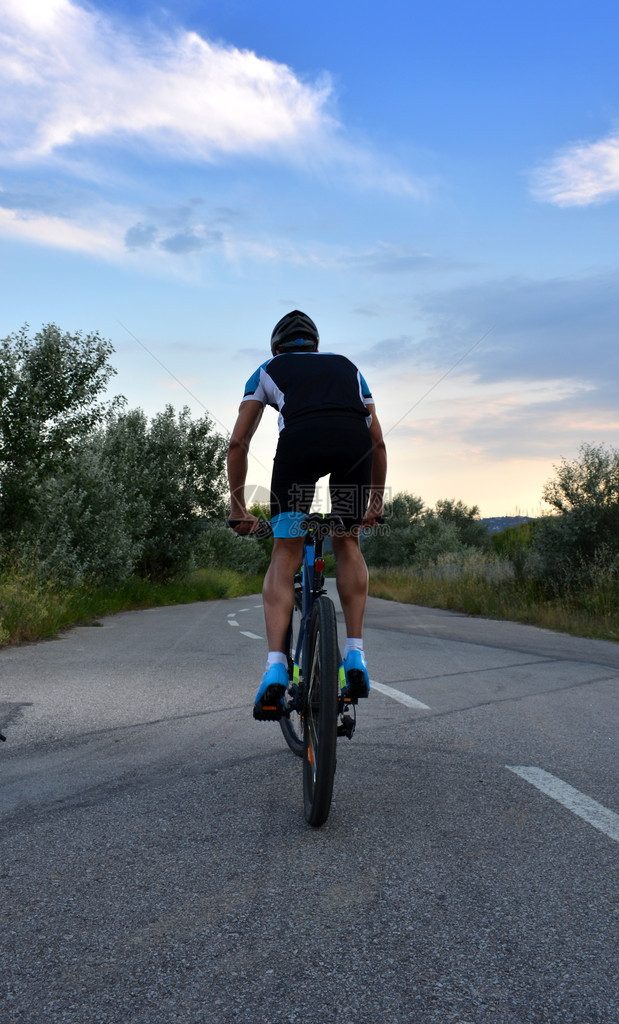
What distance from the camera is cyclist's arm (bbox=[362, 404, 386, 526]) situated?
377 centimetres

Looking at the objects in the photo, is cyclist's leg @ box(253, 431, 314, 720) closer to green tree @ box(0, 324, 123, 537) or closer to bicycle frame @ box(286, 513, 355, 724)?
bicycle frame @ box(286, 513, 355, 724)

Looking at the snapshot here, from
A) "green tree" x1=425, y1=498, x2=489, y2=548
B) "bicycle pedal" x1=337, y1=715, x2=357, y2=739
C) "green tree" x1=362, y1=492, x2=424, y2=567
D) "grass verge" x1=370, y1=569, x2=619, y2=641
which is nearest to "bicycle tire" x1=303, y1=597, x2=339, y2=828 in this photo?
"bicycle pedal" x1=337, y1=715, x2=357, y2=739

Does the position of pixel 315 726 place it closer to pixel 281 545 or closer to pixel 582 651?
pixel 281 545

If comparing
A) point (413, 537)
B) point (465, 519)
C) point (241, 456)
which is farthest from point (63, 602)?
point (465, 519)

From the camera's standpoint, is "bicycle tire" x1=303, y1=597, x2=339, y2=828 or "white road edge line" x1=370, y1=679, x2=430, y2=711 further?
"white road edge line" x1=370, y1=679, x2=430, y2=711

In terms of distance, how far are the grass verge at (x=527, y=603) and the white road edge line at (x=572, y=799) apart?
7.66 m

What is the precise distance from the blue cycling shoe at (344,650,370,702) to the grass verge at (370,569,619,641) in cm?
856

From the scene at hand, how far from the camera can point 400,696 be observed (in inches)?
244

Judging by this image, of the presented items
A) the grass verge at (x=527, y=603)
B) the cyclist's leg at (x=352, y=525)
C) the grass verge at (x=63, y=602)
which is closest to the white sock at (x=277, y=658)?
the cyclist's leg at (x=352, y=525)

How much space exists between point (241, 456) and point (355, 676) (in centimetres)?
116

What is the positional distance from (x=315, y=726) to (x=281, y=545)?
0.79 m

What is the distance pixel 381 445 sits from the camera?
382 centimetres

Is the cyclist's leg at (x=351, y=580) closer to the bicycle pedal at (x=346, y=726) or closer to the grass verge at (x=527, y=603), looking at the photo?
the bicycle pedal at (x=346, y=726)

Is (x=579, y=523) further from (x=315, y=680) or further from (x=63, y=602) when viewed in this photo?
(x=315, y=680)
